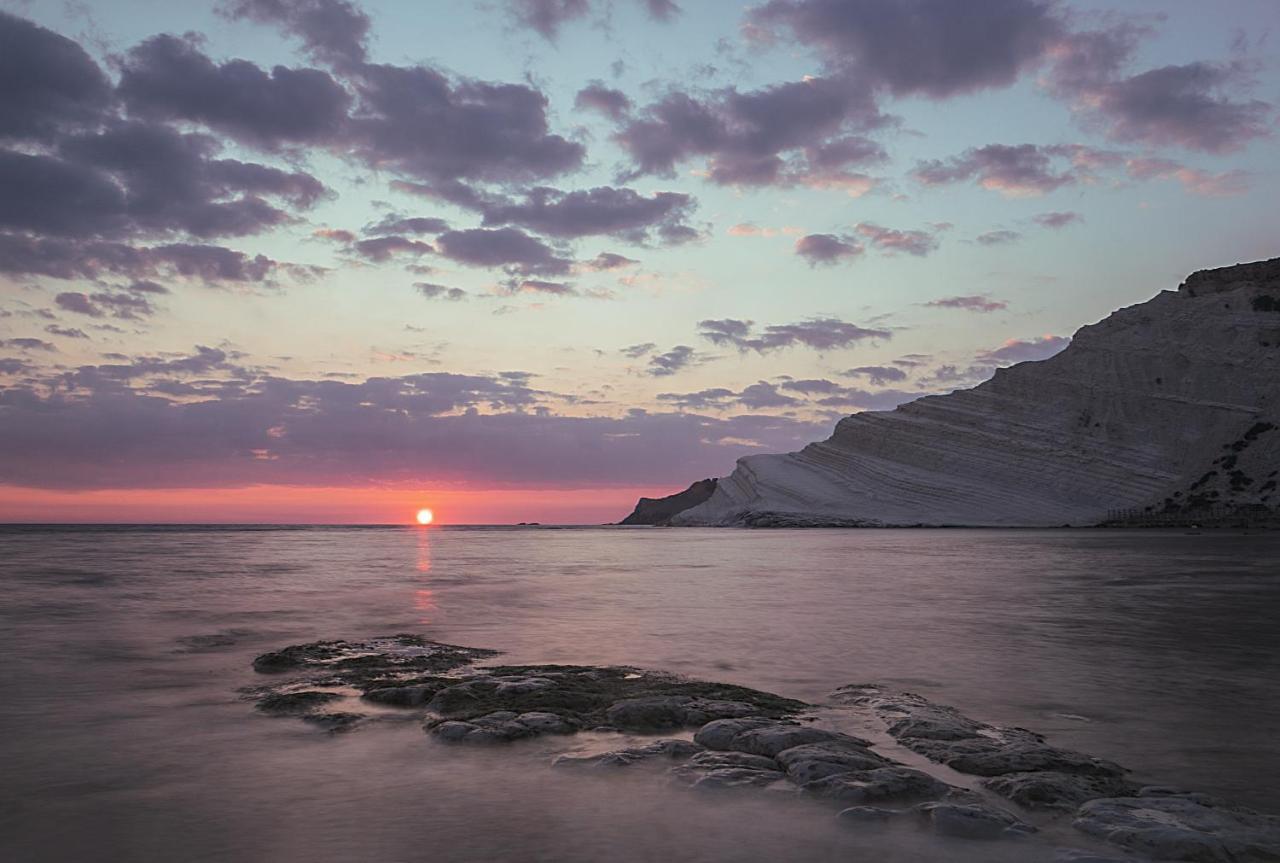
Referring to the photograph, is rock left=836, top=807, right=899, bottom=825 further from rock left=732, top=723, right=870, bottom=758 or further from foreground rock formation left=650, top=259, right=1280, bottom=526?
foreground rock formation left=650, top=259, right=1280, bottom=526

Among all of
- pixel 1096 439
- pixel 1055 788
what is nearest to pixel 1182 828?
pixel 1055 788

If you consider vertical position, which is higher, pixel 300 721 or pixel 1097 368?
pixel 1097 368

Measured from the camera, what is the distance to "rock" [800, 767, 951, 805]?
564 centimetres

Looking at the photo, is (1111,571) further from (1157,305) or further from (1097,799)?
(1157,305)

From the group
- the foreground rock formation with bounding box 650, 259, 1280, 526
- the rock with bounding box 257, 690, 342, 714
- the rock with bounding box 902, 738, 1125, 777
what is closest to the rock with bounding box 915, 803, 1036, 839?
the rock with bounding box 902, 738, 1125, 777

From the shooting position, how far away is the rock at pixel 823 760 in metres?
6.06

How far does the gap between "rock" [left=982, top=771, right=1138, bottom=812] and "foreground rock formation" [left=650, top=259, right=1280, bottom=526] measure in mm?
83139

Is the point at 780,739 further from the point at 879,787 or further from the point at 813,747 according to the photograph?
the point at 879,787

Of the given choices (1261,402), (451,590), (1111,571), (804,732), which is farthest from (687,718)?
(1261,402)

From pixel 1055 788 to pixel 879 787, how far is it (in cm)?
119

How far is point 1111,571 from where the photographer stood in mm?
28109

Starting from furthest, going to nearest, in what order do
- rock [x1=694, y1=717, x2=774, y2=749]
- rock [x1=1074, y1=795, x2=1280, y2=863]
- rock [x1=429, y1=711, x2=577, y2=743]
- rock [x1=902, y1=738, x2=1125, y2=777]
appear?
1. rock [x1=429, y1=711, x2=577, y2=743]
2. rock [x1=694, y1=717, x2=774, y2=749]
3. rock [x1=902, y1=738, x2=1125, y2=777]
4. rock [x1=1074, y1=795, x2=1280, y2=863]

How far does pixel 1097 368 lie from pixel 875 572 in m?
75.6

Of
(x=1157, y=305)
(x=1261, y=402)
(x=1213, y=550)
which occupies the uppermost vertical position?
(x=1157, y=305)
